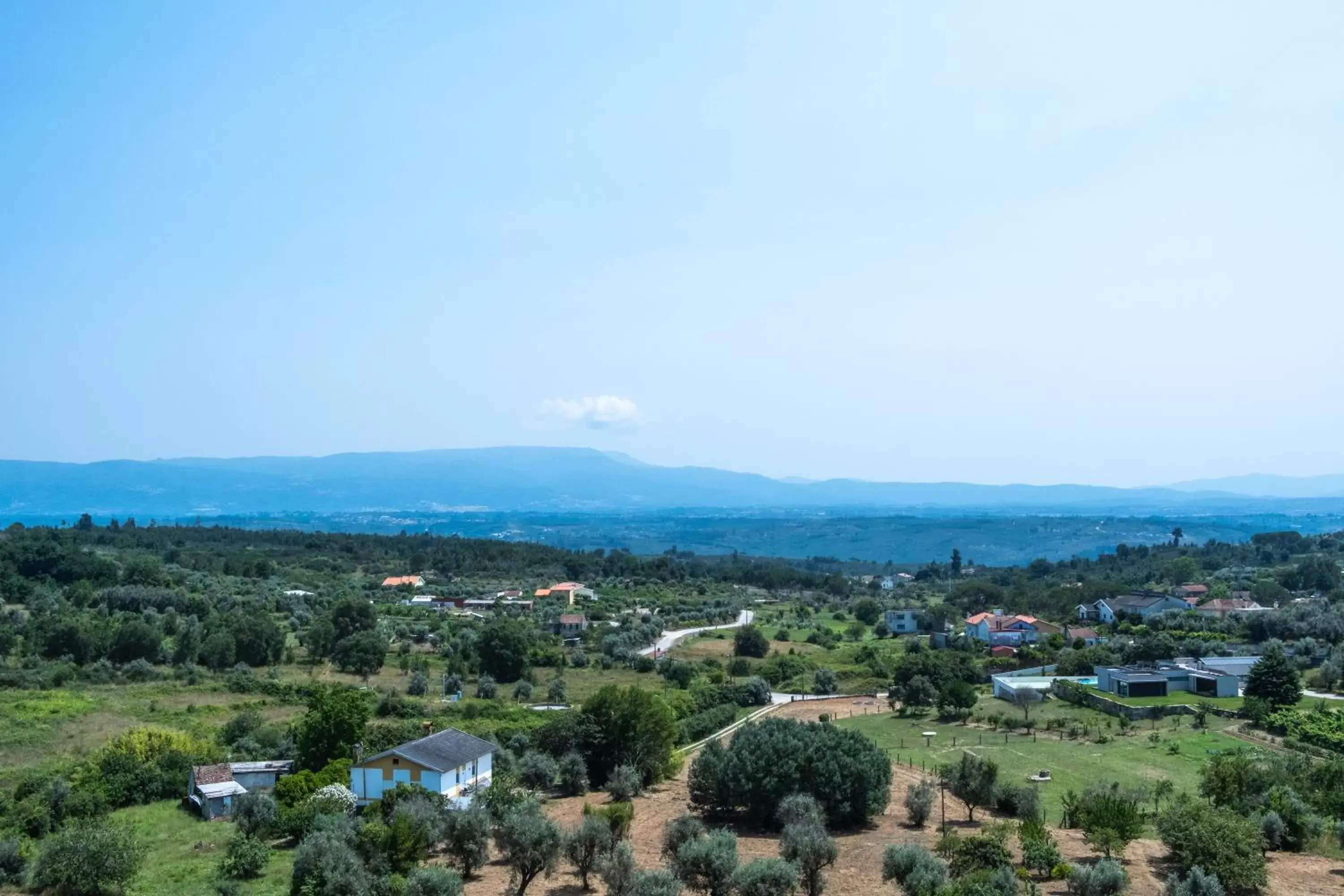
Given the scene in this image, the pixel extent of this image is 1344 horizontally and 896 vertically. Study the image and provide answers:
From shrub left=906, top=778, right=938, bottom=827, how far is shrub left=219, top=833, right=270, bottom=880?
16155 millimetres

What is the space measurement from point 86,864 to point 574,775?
13.9m

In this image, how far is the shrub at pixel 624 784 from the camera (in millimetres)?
31641

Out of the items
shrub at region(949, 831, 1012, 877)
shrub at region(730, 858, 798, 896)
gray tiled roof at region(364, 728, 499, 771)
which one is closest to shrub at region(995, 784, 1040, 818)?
shrub at region(949, 831, 1012, 877)

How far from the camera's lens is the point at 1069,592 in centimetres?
8231

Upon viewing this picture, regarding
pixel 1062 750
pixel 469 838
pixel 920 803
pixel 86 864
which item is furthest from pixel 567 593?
pixel 86 864

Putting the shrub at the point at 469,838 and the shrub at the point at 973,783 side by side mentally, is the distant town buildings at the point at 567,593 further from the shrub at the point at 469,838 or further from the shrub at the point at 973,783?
the shrub at the point at 469,838

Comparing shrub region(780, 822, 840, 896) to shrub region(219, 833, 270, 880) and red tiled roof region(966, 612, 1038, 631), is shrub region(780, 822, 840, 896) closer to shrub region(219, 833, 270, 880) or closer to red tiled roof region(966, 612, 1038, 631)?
shrub region(219, 833, 270, 880)

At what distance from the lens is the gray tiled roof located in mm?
29484

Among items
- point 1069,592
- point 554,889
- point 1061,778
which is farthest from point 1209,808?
point 1069,592

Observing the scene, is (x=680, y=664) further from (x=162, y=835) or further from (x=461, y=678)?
(x=162, y=835)

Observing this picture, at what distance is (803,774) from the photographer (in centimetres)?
2861

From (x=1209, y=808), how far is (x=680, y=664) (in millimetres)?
32796

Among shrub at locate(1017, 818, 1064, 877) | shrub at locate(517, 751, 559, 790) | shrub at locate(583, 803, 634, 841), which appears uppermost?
shrub at locate(1017, 818, 1064, 877)

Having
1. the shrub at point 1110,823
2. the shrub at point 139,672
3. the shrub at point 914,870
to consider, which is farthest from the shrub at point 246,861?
the shrub at point 139,672
